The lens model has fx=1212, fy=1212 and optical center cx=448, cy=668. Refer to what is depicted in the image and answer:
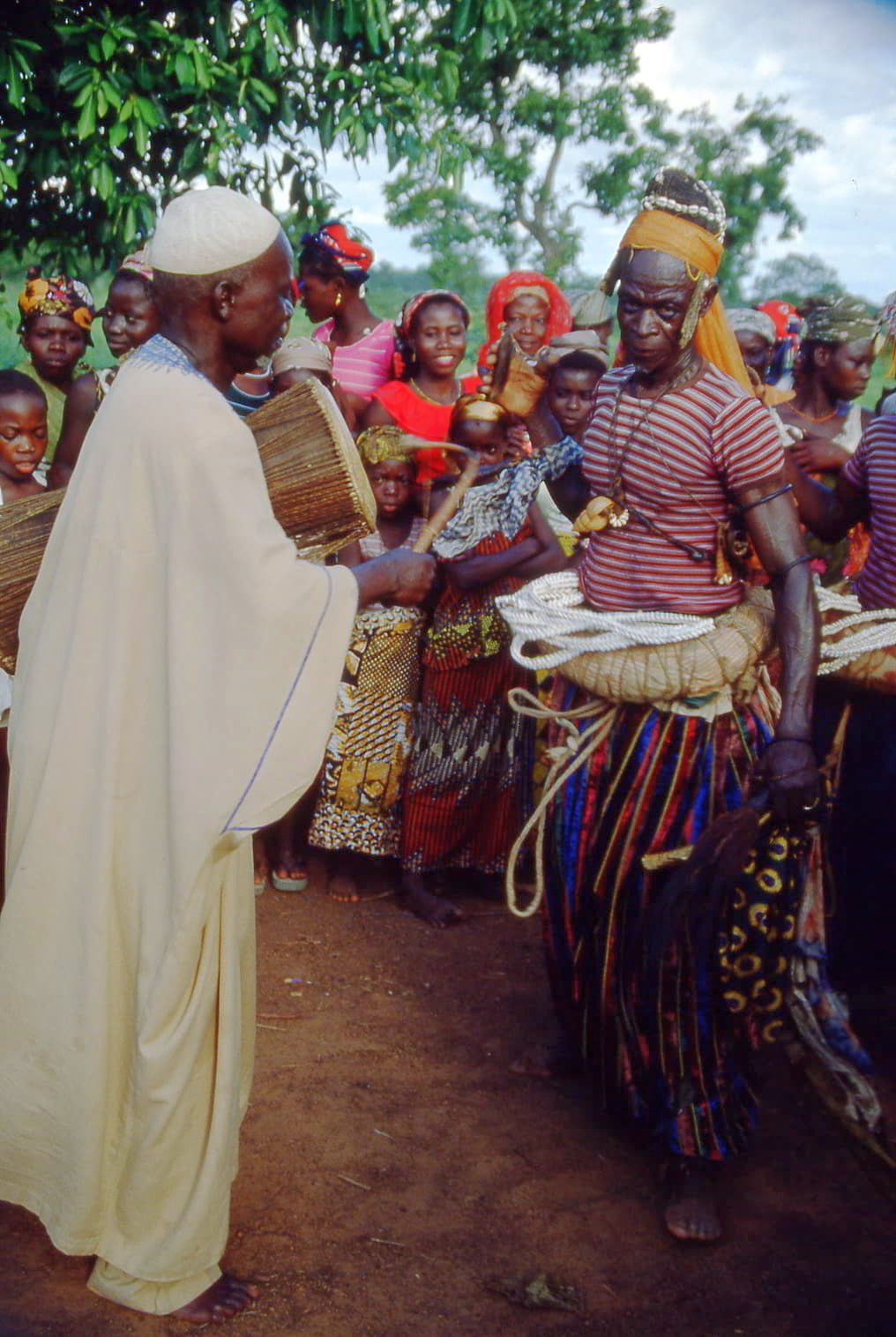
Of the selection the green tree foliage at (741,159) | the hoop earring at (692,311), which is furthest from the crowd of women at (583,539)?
the green tree foliage at (741,159)

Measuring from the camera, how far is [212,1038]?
7.79ft

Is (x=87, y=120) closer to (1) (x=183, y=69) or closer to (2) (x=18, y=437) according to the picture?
(1) (x=183, y=69)

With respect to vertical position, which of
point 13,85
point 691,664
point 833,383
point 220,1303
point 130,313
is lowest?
point 220,1303

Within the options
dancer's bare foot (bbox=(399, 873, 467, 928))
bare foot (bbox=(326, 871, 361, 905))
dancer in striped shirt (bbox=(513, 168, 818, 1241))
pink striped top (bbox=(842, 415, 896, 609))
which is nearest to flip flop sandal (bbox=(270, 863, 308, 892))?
bare foot (bbox=(326, 871, 361, 905))

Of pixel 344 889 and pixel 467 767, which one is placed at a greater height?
pixel 467 767

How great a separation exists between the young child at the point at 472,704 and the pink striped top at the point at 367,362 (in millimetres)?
906

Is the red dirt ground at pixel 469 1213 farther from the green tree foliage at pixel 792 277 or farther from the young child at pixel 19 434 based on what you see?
the green tree foliage at pixel 792 277

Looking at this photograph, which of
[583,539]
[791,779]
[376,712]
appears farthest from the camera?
[376,712]

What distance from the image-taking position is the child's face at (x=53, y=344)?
16.4 feet

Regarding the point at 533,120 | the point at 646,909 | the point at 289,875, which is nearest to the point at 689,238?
the point at 646,909

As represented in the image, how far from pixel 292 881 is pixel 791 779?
2.64m

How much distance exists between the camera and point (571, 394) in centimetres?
463

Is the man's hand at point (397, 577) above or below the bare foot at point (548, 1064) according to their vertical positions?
above

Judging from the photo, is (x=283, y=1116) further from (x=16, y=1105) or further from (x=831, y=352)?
(x=831, y=352)
